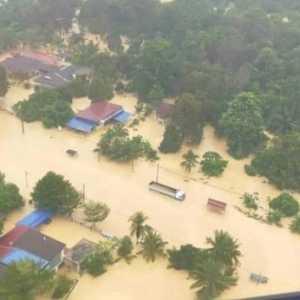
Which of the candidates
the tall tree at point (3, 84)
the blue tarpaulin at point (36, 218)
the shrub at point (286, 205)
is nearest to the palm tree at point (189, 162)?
the shrub at point (286, 205)

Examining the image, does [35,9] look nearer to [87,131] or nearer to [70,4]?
[70,4]

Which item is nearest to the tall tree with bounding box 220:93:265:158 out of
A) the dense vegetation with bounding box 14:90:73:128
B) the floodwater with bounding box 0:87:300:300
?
the floodwater with bounding box 0:87:300:300

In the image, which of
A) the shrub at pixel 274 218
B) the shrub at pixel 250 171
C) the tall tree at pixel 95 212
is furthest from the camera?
the shrub at pixel 250 171

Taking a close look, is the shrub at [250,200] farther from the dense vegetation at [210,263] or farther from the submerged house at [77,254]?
the submerged house at [77,254]

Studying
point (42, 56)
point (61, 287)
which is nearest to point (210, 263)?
point (61, 287)

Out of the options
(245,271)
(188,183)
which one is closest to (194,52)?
(188,183)
